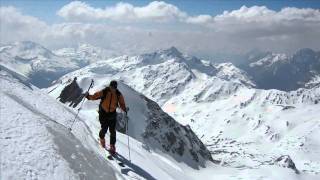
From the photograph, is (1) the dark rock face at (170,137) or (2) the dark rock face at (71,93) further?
(2) the dark rock face at (71,93)

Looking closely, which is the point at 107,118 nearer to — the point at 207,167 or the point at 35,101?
the point at 35,101

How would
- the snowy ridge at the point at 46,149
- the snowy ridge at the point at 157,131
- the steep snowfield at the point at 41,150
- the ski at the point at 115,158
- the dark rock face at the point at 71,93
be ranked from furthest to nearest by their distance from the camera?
the dark rock face at the point at 71,93, the snowy ridge at the point at 157,131, the ski at the point at 115,158, the snowy ridge at the point at 46,149, the steep snowfield at the point at 41,150

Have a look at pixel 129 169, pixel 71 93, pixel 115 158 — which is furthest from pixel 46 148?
pixel 71 93

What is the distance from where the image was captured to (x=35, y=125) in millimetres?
19016

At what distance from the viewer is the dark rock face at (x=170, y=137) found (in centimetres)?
10888

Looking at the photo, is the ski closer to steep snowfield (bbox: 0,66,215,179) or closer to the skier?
steep snowfield (bbox: 0,66,215,179)

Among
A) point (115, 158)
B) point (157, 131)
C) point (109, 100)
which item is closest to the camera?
point (109, 100)

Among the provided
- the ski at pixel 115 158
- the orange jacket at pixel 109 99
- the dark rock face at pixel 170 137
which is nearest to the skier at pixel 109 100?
the orange jacket at pixel 109 99

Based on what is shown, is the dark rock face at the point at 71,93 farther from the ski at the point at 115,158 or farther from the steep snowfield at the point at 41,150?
the ski at the point at 115,158

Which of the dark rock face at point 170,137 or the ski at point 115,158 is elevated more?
the ski at point 115,158

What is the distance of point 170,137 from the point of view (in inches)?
4441

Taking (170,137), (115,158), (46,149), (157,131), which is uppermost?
(46,149)

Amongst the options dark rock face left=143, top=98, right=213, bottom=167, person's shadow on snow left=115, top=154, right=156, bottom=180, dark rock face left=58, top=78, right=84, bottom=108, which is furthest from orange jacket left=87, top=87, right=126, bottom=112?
dark rock face left=58, top=78, right=84, bottom=108

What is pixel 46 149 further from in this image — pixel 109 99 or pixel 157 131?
pixel 157 131
